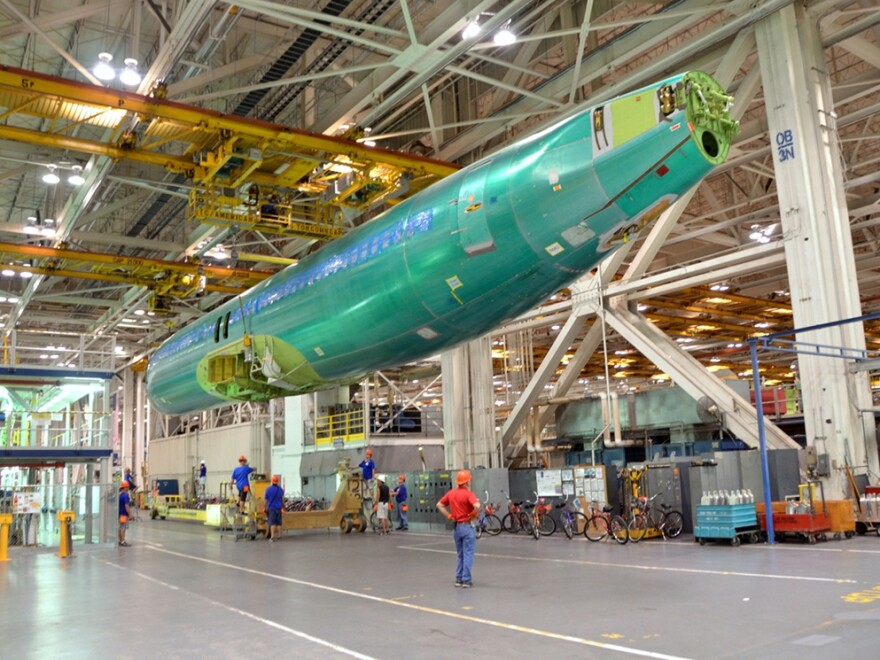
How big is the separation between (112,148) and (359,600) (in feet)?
44.6

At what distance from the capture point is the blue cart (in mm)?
13789

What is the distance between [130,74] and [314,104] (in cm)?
652

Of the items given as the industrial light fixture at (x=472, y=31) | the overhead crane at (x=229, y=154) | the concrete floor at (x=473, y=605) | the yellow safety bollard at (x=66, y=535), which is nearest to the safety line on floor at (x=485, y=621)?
the concrete floor at (x=473, y=605)

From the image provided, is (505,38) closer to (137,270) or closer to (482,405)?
(482,405)

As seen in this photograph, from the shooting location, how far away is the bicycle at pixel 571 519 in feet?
56.9

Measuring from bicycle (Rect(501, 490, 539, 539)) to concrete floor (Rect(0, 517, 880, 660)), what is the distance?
3214mm

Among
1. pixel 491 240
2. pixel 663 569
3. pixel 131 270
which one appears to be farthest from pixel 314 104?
pixel 663 569

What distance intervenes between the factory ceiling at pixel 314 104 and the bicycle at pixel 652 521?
517 centimetres

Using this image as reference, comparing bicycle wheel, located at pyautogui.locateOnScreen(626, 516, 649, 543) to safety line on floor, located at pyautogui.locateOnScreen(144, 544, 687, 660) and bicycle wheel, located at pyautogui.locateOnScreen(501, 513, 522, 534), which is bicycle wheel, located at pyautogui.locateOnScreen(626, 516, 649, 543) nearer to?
bicycle wheel, located at pyautogui.locateOnScreen(501, 513, 522, 534)

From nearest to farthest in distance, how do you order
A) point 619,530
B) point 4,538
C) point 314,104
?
point 619,530, point 4,538, point 314,104

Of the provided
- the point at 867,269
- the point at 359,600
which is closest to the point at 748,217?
the point at 867,269

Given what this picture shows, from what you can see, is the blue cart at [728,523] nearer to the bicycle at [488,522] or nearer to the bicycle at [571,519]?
the bicycle at [571,519]

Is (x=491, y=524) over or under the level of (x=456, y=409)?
under

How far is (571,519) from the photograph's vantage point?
57.4 ft
